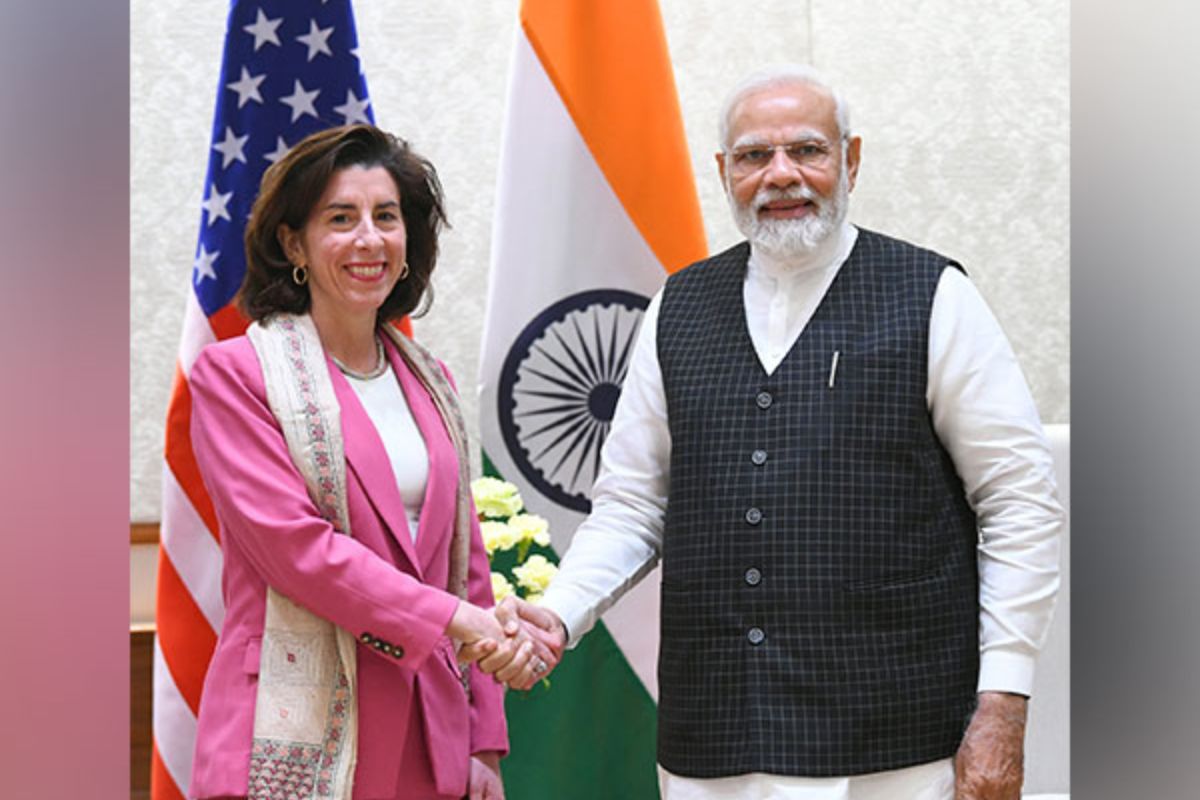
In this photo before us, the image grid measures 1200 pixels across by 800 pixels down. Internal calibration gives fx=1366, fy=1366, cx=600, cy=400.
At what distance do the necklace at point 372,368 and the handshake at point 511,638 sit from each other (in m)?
0.36

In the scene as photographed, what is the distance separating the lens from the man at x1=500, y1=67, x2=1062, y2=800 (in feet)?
5.52

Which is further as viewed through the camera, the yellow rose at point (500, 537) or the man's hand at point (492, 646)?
the yellow rose at point (500, 537)

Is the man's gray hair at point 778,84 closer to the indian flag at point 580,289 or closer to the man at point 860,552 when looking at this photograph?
the man at point 860,552

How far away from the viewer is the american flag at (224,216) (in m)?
2.48

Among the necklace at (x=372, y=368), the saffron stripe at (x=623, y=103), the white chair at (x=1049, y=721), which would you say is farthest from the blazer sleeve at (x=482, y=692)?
the white chair at (x=1049, y=721)

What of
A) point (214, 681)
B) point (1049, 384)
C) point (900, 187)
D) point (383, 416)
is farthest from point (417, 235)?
point (1049, 384)

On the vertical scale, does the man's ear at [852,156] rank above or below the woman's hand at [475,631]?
above

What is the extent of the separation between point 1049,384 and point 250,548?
281cm

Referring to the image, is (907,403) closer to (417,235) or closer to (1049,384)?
(417,235)

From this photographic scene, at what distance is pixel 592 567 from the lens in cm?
191

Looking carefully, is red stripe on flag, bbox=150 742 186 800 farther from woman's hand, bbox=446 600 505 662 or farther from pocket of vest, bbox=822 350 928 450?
pocket of vest, bbox=822 350 928 450

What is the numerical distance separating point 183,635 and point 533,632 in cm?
94

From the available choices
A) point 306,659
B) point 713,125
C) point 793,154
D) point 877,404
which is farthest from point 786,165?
point 713,125

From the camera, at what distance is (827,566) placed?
170cm
